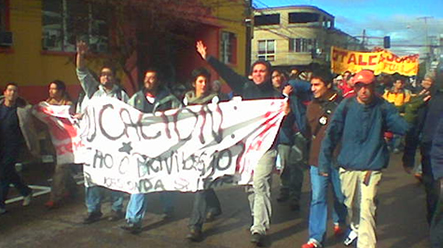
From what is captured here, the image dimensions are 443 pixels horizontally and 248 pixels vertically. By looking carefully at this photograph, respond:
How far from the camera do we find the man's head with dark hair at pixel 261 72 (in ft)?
16.8

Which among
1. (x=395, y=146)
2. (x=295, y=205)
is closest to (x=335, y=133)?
(x=295, y=205)

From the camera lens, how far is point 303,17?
2484 inches

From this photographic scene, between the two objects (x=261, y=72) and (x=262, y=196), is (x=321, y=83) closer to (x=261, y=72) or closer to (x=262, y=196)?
(x=261, y=72)

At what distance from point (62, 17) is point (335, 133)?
1084cm

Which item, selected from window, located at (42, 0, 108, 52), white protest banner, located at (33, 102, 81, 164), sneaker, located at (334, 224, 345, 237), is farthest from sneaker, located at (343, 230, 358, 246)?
window, located at (42, 0, 108, 52)

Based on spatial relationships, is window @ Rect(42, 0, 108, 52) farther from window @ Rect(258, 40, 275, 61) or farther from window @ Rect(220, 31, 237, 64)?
window @ Rect(258, 40, 275, 61)

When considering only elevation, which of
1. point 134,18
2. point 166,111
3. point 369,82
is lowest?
point 166,111

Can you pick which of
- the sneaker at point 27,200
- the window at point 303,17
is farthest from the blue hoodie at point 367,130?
the window at point 303,17

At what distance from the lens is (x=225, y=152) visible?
528cm

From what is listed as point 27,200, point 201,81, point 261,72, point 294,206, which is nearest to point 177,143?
point 201,81

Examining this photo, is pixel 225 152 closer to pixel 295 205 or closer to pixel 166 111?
pixel 166 111

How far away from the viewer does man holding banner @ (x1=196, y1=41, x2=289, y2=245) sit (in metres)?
4.95

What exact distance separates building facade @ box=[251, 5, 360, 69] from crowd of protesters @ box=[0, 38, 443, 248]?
52071mm

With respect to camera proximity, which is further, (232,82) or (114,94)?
(114,94)
